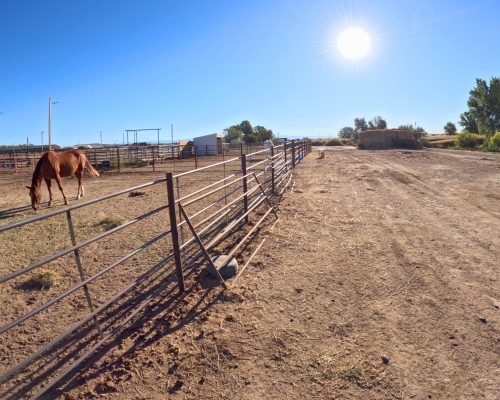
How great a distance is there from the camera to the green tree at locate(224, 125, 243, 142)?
85.3m

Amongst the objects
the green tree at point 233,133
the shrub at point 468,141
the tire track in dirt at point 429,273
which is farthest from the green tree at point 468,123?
the tire track in dirt at point 429,273

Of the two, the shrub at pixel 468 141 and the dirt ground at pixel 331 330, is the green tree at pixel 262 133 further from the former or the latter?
the dirt ground at pixel 331 330

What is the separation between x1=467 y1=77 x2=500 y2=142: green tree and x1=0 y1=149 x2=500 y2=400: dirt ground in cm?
6051

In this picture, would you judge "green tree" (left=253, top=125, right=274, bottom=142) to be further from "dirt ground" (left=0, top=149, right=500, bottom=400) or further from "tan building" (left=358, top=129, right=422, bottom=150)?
"dirt ground" (left=0, top=149, right=500, bottom=400)

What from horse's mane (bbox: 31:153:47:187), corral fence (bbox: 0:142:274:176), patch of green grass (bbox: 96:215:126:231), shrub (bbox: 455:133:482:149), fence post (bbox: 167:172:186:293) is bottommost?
patch of green grass (bbox: 96:215:126:231)

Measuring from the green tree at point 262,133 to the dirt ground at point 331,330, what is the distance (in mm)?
72412

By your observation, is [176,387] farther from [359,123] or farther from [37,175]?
[359,123]

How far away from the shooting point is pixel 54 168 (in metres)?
10.3

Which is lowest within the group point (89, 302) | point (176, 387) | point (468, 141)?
point (176, 387)

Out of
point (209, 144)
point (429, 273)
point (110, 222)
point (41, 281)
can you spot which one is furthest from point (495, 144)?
point (41, 281)

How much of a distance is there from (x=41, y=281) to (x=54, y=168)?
21.7 feet

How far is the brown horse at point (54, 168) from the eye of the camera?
9.40 meters

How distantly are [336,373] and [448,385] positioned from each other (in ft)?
2.58

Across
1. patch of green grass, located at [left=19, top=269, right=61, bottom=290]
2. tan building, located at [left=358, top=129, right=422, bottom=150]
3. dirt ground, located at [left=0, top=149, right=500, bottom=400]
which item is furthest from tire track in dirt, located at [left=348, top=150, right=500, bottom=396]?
tan building, located at [left=358, top=129, right=422, bottom=150]
